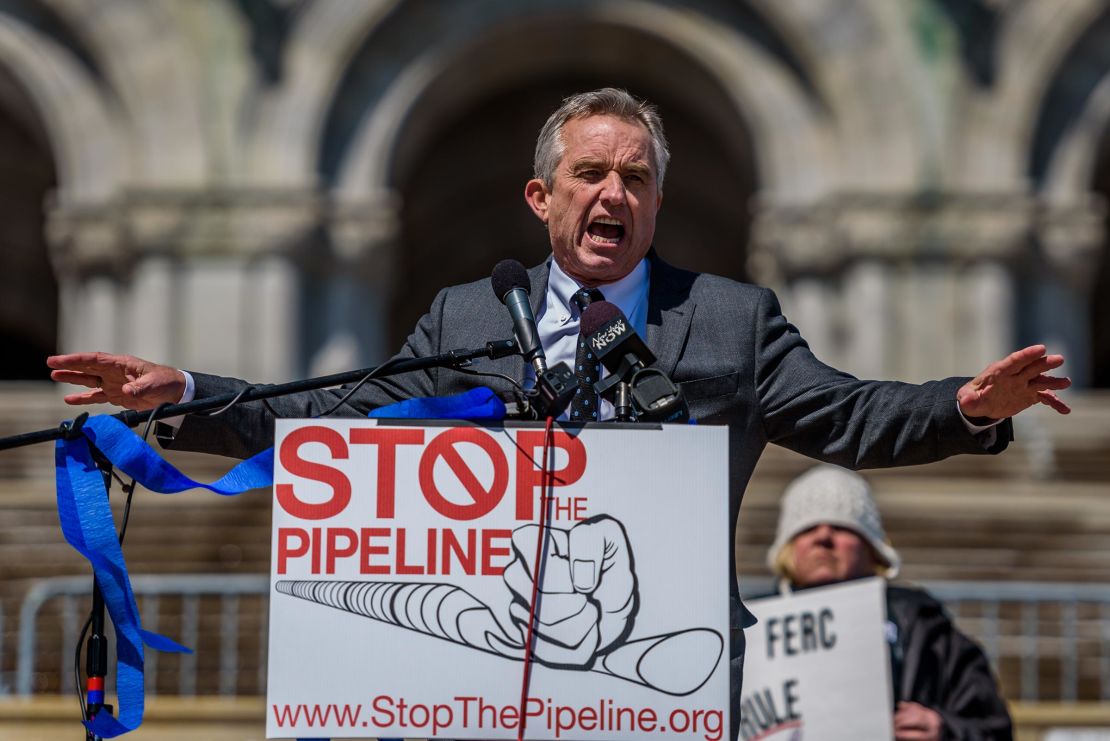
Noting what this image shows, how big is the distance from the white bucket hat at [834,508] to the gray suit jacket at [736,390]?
1.87 metres

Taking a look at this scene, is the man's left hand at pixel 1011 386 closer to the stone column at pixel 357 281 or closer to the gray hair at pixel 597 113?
the gray hair at pixel 597 113

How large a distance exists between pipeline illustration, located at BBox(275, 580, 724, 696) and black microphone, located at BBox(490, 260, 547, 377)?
457 mm

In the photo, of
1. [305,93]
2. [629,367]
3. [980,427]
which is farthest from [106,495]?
[305,93]

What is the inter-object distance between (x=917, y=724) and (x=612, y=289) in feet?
7.55

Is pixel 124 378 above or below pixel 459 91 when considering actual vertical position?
below

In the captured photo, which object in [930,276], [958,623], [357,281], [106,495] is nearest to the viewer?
[106,495]

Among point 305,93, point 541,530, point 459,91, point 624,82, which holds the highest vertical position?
point 624,82

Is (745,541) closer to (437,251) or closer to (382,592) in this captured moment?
(382,592)

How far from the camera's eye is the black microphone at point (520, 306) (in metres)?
4.00

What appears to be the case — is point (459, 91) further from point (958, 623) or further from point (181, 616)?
point (958, 623)

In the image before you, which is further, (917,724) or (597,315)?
(917,724)

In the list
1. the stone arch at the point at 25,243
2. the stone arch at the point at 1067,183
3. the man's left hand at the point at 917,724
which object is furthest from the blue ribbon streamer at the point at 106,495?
the stone arch at the point at 25,243

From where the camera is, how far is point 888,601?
657 cm

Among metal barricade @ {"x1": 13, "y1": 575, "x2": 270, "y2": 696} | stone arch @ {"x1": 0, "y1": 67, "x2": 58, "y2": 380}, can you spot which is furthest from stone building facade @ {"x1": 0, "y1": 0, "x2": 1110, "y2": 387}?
metal barricade @ {"x1": 13, "y1": 575, "x2": 270, "y2": 696}
